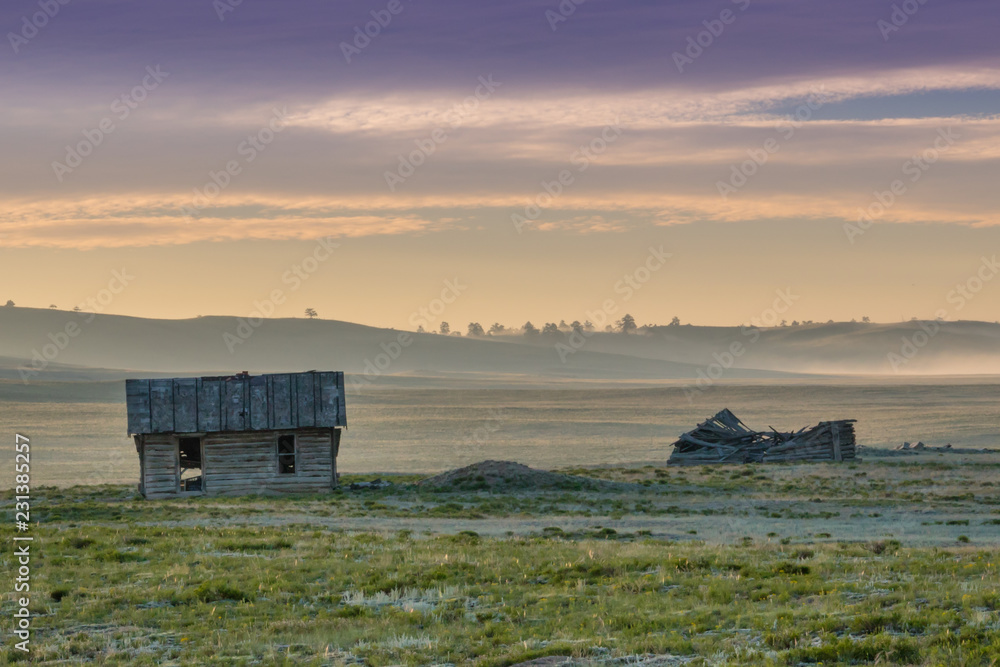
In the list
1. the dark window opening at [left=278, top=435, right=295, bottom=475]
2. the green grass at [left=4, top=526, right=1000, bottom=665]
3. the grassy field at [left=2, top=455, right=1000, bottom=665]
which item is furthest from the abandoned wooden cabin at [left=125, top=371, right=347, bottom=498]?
the green grass at [left=4, top=526, right=1000, bottom=665]

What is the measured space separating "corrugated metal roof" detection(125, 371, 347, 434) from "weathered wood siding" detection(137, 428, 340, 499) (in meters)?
0.57

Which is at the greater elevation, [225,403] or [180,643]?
[225,403]

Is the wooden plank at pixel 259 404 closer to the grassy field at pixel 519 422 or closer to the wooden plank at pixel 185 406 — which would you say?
the wooden plank at pixel 185 406

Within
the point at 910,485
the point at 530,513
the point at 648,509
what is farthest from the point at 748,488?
the point at 530,513

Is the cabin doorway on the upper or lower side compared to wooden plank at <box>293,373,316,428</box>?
lower

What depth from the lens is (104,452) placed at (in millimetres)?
68312

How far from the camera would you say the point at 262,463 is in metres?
41.0

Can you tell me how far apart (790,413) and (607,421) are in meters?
28.5

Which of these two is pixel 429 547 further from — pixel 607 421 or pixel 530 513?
pixel 607 421

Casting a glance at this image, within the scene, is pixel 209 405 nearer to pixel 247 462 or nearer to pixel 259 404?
pixel 259 404

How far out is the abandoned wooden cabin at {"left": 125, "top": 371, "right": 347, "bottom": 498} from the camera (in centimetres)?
4025

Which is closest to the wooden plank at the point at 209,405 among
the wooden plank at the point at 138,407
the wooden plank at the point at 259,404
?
the wooden plank at the point at 259,404

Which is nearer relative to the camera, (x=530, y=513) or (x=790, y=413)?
(x=530, y=513)

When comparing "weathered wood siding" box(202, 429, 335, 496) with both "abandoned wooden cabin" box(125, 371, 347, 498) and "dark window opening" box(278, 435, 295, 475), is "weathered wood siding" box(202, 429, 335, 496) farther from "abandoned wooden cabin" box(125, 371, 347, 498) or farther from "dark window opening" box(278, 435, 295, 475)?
"dark window opening" box(278, 435, 295, 475)
